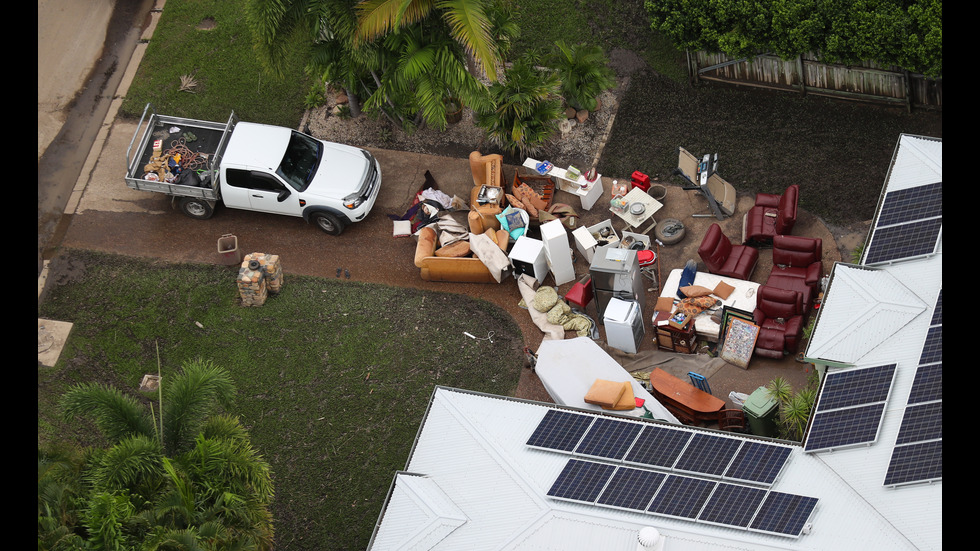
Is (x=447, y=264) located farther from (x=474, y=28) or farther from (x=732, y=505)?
(x=732, y=505)

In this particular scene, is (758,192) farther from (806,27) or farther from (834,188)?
(806,27)

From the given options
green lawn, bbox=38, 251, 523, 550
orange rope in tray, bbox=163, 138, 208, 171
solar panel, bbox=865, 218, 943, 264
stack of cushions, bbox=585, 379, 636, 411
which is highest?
solar panel, bbox=865, 218, 943, 264

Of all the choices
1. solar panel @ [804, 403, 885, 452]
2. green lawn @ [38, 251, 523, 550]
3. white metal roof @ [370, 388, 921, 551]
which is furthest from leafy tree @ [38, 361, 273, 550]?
solar panel @ [804, 403, 885, 452]

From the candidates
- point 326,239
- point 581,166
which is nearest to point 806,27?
point 581,166

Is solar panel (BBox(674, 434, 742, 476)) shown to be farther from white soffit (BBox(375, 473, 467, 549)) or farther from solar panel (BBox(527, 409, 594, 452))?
white soffit (BBox(375, 473, 467, 549))

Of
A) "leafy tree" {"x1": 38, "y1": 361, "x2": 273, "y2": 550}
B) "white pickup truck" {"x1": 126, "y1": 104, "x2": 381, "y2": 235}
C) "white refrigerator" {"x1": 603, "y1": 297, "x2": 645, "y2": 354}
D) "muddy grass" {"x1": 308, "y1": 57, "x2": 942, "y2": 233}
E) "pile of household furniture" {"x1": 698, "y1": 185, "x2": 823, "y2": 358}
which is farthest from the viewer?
"white pickup truck" {"x1": 126, "y1": 104, "x2": 381, "y2": 235}

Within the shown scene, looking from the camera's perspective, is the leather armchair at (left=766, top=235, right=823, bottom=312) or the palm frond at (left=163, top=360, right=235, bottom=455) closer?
the palm frond at (left=163, top=360, right=235, bottom=455)

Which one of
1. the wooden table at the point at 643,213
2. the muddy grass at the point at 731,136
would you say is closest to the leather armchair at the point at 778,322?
the muddy grass at the point at 731,136
